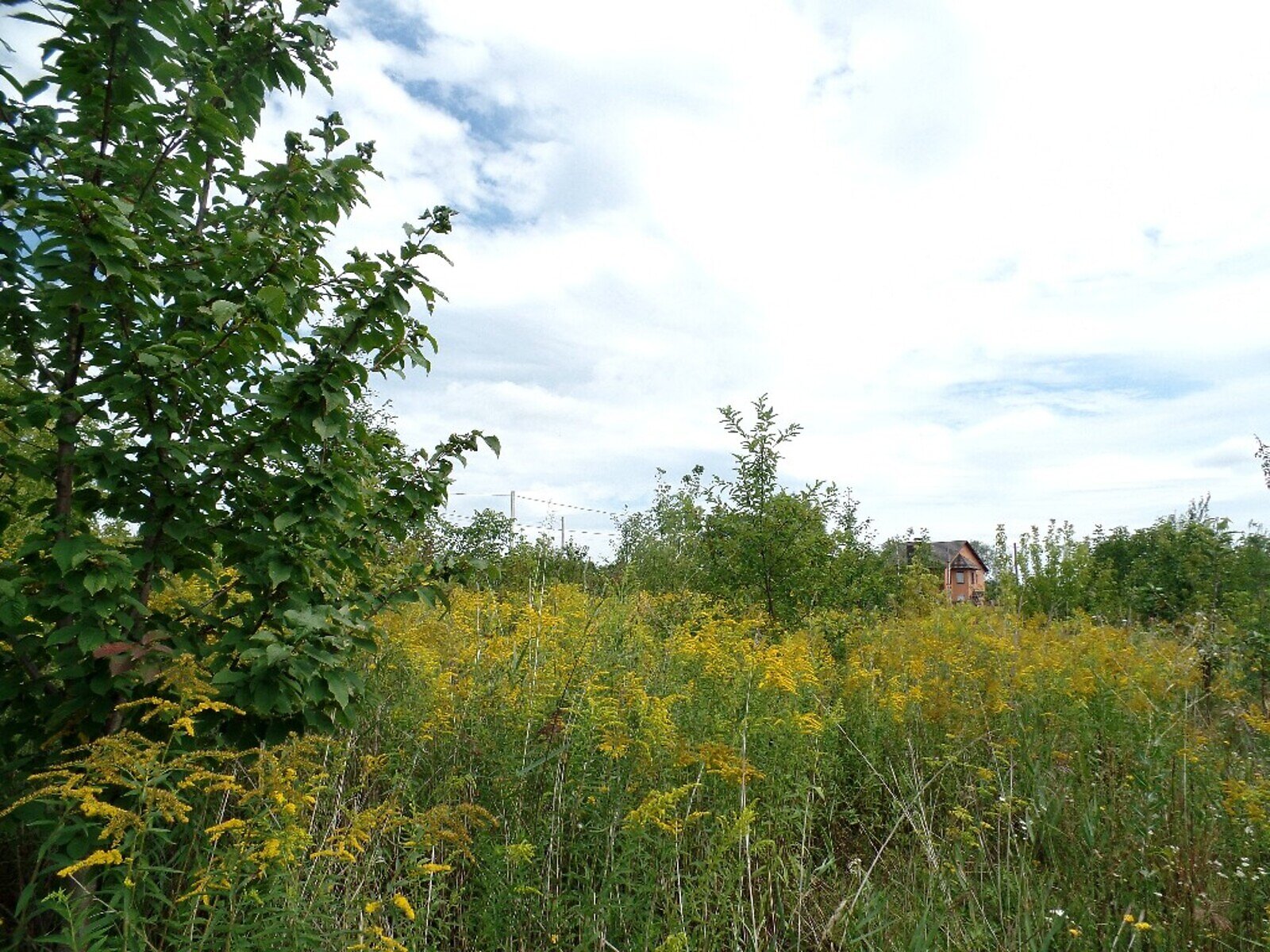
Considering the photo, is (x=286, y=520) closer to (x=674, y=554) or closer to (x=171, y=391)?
(x=171, y=391)

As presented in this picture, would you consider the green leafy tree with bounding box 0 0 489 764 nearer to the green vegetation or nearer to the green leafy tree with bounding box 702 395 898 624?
the green vegetation

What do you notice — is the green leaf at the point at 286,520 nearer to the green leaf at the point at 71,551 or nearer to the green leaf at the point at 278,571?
the green leaf at the point at 278,571

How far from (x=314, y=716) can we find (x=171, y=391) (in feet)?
3.85

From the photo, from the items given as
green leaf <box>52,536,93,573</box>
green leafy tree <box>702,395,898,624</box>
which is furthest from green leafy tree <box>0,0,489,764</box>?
green leafy tree <box>702,395,898,624</box>

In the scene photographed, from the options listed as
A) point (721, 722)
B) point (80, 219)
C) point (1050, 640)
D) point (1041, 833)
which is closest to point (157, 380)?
point (80, 219)

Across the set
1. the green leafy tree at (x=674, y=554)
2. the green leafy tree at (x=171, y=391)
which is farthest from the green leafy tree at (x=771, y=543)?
the green leafy tree at (x=171, y=391)

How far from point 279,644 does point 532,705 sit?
1394mm

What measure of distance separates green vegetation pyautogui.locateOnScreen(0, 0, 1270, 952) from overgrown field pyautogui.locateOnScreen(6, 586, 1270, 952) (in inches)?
1.0

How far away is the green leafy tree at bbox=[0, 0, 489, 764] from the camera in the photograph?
2.37 m

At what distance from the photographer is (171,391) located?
8.07 feet

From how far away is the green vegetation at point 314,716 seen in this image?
234 cm

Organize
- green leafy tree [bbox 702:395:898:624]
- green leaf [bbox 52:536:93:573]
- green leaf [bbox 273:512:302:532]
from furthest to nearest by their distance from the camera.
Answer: green leafy tree [bbox 702:395:898:624]
green leaf [bbox 273:512:302:532]
green leaf [bbox 52:536:93:573]

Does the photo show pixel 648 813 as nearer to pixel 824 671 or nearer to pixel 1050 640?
pixel 824 671

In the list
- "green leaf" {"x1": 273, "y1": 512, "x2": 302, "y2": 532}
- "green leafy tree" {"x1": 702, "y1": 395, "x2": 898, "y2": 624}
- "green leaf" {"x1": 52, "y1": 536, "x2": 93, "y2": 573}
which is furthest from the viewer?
"green leafy tree" {"x1": 702, "y1": 395, "x2": 898, "y2": 624}
